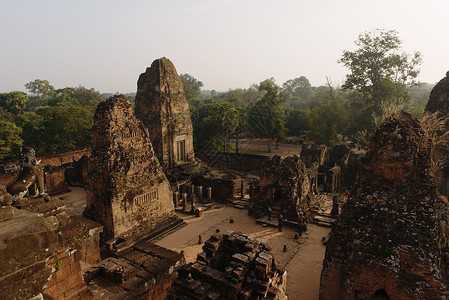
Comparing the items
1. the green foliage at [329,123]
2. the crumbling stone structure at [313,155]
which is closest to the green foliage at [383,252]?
the crumbling stone structure at [313,155]

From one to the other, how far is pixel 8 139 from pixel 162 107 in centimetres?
1497

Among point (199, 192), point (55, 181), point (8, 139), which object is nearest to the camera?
point (199, 192)

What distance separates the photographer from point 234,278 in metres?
6.09

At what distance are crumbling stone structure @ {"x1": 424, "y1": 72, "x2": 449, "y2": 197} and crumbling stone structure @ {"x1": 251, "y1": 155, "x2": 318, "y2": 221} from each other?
6.63 m

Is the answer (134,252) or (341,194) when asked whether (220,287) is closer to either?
(134,252)

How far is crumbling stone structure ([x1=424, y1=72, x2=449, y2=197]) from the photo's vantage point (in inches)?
563

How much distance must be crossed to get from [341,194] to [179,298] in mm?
17481

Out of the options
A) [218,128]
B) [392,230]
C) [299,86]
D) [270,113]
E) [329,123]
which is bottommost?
[392,230]

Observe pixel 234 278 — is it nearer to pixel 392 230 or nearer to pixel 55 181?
pixel 392 230

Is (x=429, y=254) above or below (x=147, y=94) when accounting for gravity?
below

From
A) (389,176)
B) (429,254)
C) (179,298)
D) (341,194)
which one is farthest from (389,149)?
(341,194)

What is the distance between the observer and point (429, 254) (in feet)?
21.8

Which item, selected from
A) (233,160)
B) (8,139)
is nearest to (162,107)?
(233,160)

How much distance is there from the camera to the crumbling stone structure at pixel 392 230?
670 centimetres
